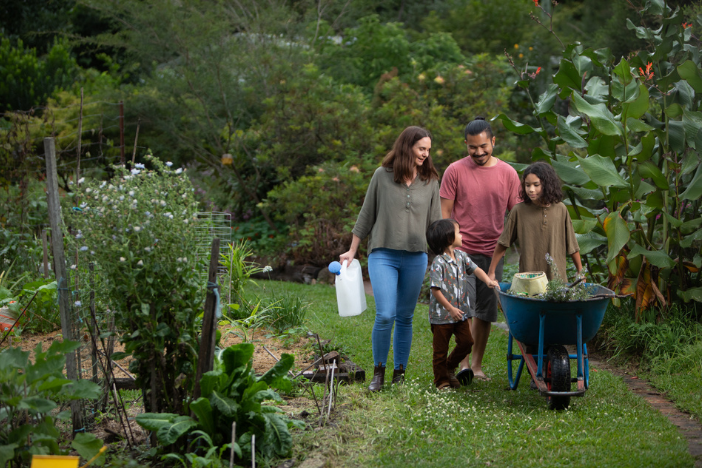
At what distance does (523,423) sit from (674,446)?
807 mm

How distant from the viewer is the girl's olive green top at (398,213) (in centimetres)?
442

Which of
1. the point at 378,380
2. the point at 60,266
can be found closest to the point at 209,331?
the point at 60,266

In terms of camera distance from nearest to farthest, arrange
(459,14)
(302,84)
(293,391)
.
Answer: (293,391)
(302,84)
(459,14)

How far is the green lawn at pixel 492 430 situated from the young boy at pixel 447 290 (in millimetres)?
236

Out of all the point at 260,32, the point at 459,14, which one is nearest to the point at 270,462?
the point at 260,32

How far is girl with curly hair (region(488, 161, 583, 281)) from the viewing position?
14.6 ft

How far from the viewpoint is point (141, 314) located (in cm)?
298

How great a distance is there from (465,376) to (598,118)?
7.48 ft

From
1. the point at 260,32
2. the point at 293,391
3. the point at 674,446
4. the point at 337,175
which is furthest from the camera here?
the point at 260,32

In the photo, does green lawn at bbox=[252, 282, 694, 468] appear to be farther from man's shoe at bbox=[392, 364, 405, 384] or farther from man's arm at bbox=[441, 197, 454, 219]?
man's arm at bbox=[441, 197, 454, 219]

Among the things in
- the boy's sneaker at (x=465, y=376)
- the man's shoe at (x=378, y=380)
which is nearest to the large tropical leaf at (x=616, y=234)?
the boy's sneaker at (x=465, y=376)

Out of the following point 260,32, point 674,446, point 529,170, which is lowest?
point 674,446

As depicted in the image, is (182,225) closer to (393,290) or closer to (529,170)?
(393,290)

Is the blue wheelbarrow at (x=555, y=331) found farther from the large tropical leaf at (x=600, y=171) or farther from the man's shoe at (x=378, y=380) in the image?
the large tropical leaf at (x=600, y=171)
